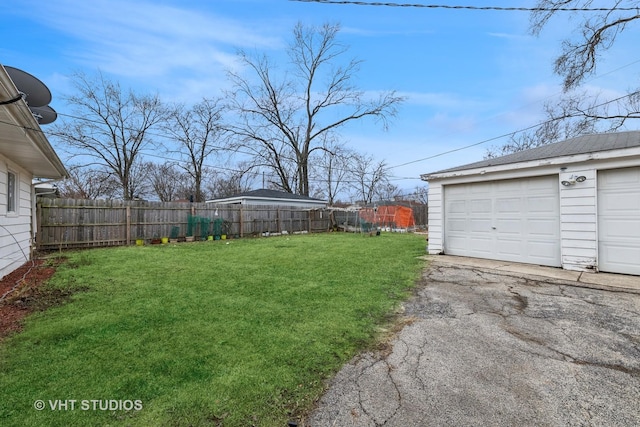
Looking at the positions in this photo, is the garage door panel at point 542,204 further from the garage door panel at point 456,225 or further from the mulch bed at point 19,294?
the mulch bed at point 19,294

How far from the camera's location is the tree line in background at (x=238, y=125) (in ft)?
70.7

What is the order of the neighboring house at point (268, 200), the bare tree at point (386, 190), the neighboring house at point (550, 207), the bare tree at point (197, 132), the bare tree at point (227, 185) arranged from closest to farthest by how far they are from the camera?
the neighboring house at point (550, 207) < the neighboring house at point (268, 200) < the bare tree at point (197, 132) < the bare tree at point (227, 185) < the bare tree at point (386, 190)

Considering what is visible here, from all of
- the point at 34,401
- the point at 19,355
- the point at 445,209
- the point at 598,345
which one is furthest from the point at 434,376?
the point at 445,209

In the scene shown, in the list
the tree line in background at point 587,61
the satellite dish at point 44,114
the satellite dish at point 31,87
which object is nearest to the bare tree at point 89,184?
the satellite dish at point 44,114

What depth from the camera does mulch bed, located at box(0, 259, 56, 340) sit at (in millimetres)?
3194

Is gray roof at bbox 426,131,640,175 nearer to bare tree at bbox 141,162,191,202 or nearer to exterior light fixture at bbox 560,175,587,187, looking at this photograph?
exterior light fixture at bbox 560,175,587,187

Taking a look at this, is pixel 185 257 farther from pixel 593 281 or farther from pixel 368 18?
pixel 593 281

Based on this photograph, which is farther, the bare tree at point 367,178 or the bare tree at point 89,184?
the bare tree at point 367,178

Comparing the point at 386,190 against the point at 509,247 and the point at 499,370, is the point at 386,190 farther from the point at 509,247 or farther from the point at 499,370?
the point at 499,370

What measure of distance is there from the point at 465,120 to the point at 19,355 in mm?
21053

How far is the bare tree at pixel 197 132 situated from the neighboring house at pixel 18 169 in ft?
56.8

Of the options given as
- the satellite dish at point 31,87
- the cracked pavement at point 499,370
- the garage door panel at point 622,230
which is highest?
the satellite dish at point 31,87

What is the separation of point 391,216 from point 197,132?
17.8m

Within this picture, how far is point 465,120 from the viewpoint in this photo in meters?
18.6
